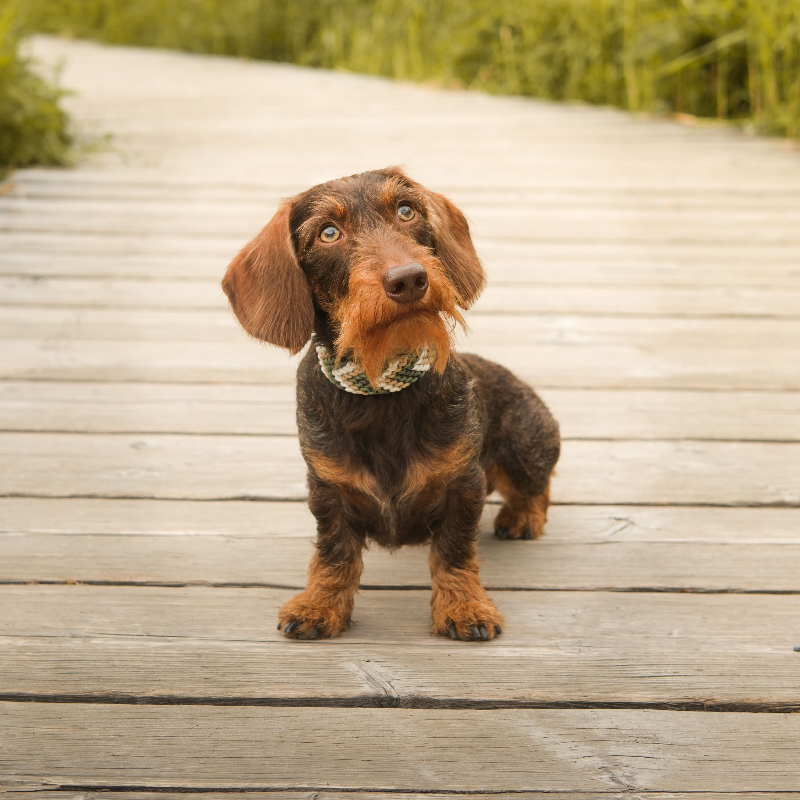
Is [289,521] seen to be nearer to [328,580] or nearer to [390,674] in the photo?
[328,580]

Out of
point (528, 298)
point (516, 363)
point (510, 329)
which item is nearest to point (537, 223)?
point (528, 298)

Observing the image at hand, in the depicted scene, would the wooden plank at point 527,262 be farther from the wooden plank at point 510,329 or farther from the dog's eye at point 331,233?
the dog's eye at point 331,233

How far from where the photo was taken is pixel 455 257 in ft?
7.77

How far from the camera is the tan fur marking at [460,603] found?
7.46ft

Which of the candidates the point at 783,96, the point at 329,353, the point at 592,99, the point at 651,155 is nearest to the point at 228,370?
the point at 329,353

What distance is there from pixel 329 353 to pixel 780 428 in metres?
1.83

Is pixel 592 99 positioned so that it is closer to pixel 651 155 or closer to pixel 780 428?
pixel 651 155

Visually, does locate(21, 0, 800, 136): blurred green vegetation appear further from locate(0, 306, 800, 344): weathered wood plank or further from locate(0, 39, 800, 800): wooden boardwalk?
locate(0, 306, 800, 344): weathered wood plank

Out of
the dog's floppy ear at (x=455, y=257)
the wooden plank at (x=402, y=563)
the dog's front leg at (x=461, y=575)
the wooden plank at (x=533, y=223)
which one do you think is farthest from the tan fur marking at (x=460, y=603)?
the wooden plank at (x=533, y=223)

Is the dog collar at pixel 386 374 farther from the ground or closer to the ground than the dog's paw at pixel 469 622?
farther from the ground

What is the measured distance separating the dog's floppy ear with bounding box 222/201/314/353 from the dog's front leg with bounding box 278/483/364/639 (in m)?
0.38

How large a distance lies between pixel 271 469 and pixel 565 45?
6.50 m

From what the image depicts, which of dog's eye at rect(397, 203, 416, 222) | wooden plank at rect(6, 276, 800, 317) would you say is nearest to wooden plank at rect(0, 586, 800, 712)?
dog's eye at rect(397, 203, 416, 222)

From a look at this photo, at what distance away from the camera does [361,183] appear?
7.51 feet
